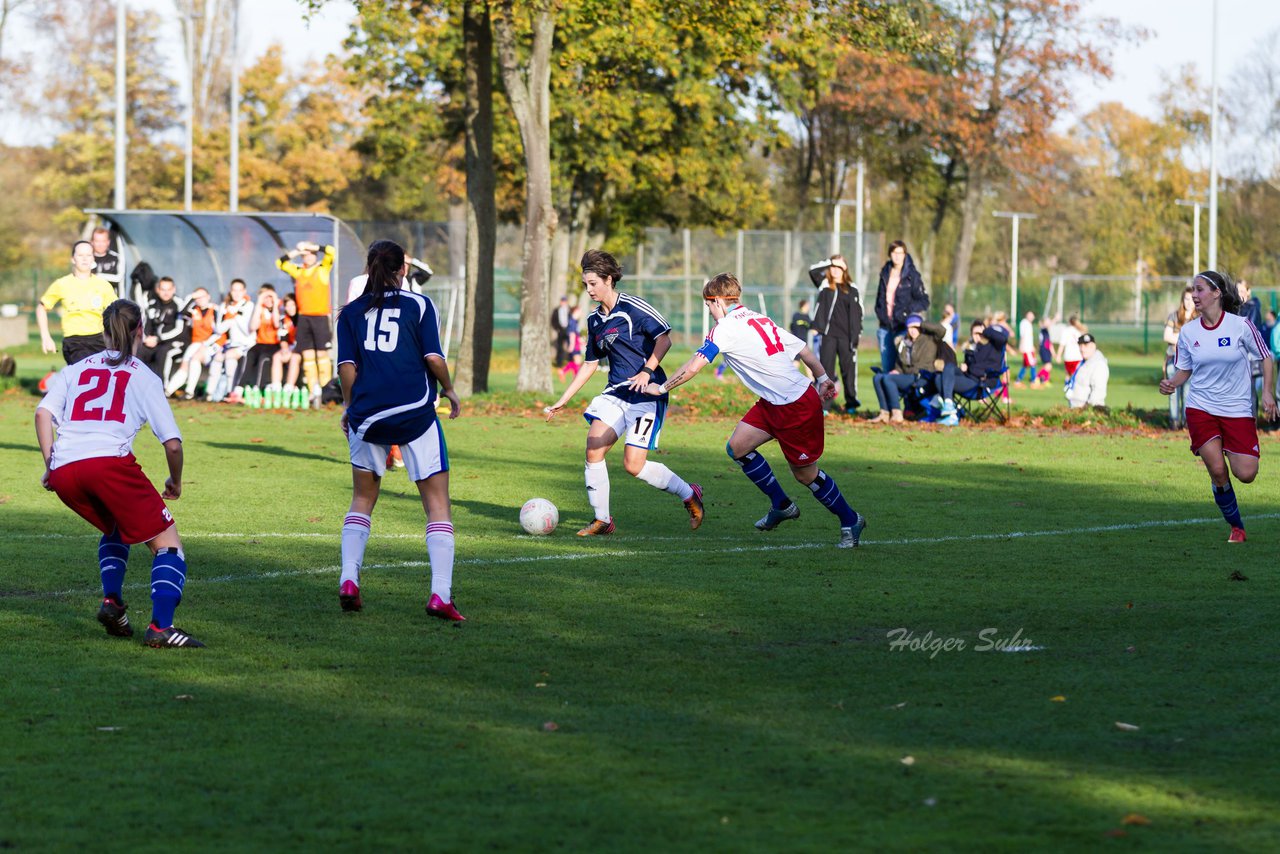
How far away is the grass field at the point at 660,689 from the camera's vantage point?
4.85 meters

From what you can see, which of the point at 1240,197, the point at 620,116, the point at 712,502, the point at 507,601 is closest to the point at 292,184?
the point at 620,116

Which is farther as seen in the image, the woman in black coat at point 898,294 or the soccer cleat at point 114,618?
the woman in black coat at point 898,294

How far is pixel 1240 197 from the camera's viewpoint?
216 ft

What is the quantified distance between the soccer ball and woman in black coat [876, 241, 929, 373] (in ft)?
35.4

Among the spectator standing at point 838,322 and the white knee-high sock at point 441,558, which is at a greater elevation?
the spectator standing at point 838,322

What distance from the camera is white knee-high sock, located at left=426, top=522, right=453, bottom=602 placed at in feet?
26.2

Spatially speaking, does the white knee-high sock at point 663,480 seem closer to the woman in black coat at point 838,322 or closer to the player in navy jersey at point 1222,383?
the player in navy jersey at point 1222,383

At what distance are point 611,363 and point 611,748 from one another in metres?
5.59

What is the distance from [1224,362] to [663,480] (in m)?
3.92

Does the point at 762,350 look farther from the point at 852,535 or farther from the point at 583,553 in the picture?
the point at 583,553

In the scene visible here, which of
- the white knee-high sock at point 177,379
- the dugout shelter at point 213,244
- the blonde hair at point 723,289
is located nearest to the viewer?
the blonde hair at point 723,289

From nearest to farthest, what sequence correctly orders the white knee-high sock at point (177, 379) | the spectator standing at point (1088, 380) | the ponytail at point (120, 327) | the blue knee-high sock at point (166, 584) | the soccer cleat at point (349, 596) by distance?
the ponytail at point (120, 327) < the blue knee-high sock at point (166, 584) < the soccer cleat at point (349, 596) < the spectator standing at point (1088, 380) < the white knee-high sock at point (177, 379)

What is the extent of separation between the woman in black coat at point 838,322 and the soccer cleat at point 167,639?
14953mm

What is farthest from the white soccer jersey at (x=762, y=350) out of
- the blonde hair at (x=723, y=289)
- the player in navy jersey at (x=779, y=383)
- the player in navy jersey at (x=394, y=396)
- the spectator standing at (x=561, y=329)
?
the spectator standing at (x=561, y=329)
